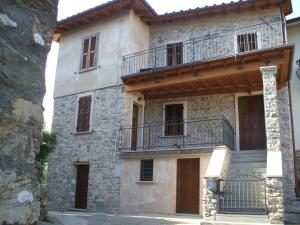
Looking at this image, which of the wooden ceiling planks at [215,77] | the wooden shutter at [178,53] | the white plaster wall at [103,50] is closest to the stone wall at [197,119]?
the wooden ceiling planks at [215,77]

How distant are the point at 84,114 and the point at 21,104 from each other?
13.2 m

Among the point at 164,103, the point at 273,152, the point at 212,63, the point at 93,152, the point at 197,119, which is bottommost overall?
the point at 273,152

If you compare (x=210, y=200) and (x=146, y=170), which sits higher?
(x=146, y=170)

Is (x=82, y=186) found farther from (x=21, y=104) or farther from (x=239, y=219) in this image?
(x=21, y=104)

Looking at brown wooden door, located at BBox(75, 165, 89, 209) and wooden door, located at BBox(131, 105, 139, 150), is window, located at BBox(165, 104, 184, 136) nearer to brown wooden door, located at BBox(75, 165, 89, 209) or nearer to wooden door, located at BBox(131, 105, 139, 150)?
wooden door, located at BBox(131, 105, 139, 150)

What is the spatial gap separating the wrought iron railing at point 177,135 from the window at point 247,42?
3.08 meters

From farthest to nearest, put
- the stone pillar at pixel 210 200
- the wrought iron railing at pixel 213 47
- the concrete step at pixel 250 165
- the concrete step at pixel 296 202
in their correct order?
the wrought iron railing at pixel 213 47
the concrete step at pixel 296 202
the concrete step at pixel 250 165
the stone pillar at pixel 210 200

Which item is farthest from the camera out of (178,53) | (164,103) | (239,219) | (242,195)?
(178,53)

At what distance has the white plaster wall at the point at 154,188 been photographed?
11.7 meters

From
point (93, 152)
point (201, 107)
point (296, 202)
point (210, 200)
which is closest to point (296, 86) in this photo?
point (201, 107)

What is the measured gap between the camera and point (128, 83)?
1373 cm

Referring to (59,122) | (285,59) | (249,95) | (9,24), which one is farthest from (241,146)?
(9,24)

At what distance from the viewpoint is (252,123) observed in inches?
516

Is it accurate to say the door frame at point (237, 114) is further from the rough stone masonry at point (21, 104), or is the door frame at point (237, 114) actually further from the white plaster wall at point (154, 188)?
the rough stone masonry at point (21, 104)
